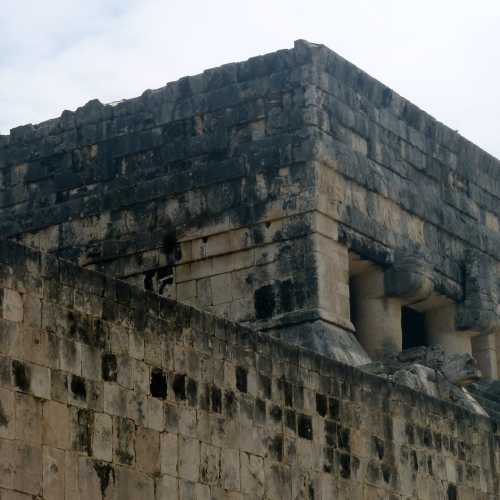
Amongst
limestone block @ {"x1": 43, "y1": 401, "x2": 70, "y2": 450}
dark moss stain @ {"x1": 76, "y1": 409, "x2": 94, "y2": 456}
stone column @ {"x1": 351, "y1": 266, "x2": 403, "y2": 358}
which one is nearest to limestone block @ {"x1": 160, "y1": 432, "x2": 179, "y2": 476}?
dark moss stain @ {"x1": 76, "y1": 409, "x2": 94, "y2": 456}


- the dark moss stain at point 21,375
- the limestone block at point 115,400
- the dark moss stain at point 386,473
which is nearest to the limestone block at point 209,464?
the limestone block at point 115,400

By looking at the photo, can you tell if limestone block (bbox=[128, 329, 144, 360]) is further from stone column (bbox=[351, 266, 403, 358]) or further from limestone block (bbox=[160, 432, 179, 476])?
stone column (bbox=[351, 266, 403, 358])

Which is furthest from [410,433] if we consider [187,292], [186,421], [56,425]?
[56,425]

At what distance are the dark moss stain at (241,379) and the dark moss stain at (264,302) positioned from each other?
222 inches

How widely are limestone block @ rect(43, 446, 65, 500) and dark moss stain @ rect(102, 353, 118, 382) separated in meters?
0.86

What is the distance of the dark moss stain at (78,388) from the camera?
1345cm

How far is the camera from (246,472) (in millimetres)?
15281

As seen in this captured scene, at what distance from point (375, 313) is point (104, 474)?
949 centimetres

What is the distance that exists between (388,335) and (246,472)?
7.40 m

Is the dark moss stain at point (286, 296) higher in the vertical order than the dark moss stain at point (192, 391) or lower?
higher

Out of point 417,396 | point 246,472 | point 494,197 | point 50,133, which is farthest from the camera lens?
point 494,197

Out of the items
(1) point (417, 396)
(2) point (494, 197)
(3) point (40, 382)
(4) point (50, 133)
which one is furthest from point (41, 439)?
(2) point (494, 197)

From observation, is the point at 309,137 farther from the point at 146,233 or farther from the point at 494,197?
the point at 494,197

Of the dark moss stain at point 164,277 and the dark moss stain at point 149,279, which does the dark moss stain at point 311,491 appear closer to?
the dark moss stain at point 164,277
